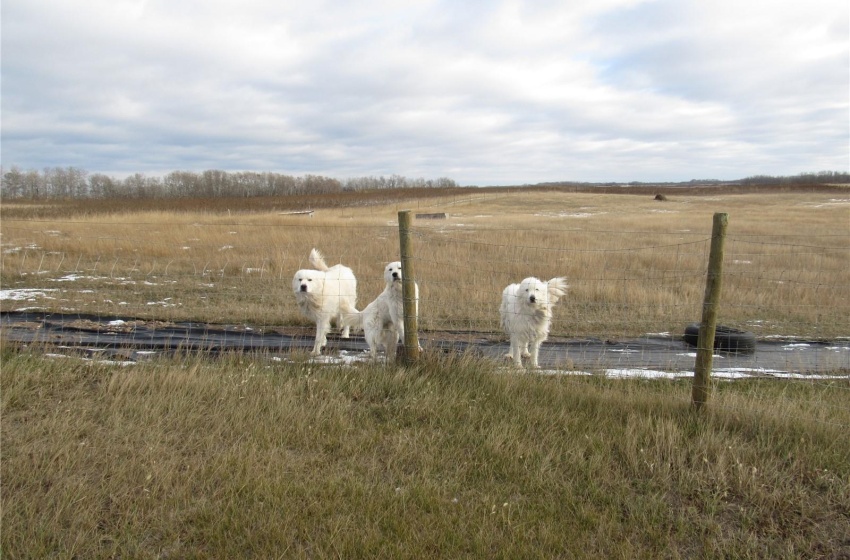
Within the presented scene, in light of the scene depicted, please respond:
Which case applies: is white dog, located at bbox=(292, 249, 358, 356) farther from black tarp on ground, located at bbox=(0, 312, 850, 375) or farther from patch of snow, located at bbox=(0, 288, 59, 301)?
patch of snow, located at bbox=(0, 288, 59, 301)

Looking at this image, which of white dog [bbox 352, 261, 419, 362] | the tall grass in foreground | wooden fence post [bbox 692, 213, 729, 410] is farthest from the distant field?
the tall grass in foreground

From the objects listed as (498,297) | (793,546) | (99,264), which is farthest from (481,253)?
(793,546)

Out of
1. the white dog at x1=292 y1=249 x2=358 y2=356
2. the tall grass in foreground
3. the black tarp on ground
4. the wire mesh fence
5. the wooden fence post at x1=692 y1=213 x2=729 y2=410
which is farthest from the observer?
the wire mesh fence

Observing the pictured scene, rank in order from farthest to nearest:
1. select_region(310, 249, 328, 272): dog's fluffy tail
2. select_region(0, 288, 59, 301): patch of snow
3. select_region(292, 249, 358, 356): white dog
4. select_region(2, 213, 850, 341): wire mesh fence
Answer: select_region(0, 288, 59, 301): patch of snow → select_region(2, 213, 850, 341): wire mesh fence → select_region(310, 249, 328, 272): dog's fluffy tail → select_region(292, 249, 358, 356): white dog

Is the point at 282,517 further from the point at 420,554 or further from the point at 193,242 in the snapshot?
the point at 193,242

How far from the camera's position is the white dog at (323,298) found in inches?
288

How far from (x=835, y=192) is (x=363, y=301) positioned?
69737mm

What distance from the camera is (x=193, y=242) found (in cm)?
1666

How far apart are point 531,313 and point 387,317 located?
1817 millimetres

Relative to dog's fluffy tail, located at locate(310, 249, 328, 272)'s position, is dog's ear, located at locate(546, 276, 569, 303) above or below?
below

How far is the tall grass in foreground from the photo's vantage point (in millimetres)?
2801

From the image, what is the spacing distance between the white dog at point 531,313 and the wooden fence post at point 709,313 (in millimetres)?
2237

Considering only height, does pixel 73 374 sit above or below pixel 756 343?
above

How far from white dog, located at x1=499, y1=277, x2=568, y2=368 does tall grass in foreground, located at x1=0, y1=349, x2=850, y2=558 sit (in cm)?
175
